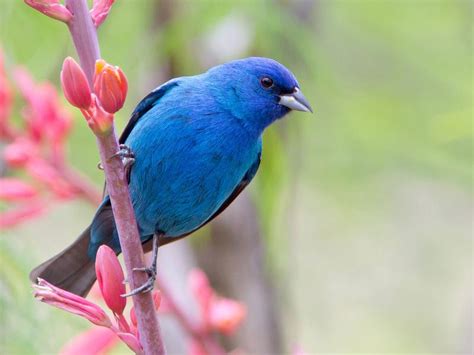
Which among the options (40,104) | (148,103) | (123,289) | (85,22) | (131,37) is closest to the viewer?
(85,22)

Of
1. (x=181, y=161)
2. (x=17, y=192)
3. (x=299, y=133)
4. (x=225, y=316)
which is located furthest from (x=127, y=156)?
(x=299, y=133)

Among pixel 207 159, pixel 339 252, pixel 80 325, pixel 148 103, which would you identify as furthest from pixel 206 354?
pixel 339 252

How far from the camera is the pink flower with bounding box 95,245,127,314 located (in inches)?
78.7

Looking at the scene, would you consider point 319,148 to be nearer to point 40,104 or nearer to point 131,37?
point 131,37

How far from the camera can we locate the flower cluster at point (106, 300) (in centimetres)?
193

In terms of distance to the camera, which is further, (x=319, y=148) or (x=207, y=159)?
(x=319, y=148)

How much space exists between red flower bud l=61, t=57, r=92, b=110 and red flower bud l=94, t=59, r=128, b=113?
2 centimetres

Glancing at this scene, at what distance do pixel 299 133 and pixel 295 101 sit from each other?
0.98m

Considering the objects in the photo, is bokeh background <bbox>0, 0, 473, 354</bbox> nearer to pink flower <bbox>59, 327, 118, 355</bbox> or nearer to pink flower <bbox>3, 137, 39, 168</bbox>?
pink flower <bbox>59, 327, 118, 355</bbox>

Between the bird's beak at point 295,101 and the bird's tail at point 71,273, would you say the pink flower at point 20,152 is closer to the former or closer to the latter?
the bird's tail at point 71,273

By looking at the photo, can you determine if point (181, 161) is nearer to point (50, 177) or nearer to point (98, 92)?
point (50, 177)

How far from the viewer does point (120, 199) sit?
1912 mm

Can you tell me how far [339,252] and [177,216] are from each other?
145 inches

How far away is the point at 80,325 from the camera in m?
2.97
